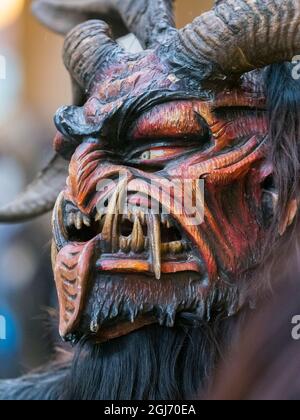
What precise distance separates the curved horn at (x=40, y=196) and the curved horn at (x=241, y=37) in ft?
2.13

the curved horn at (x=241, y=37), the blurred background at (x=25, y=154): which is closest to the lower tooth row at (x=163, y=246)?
the curved horn at (x=241, y=37)

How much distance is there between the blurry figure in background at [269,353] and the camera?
3.73ft

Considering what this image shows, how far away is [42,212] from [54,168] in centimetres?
12

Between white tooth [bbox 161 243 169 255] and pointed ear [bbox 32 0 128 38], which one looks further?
pointed ear [bbox 32 0 128 38]

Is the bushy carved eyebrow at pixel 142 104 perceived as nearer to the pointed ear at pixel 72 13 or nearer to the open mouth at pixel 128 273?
the open mouth at pixel 128 273

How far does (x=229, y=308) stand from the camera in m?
1.11

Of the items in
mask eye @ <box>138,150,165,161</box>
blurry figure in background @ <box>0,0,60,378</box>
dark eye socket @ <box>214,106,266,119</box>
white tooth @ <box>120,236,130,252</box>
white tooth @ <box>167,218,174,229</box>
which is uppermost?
dark eye socket @ <box>214,106,266,119</box>

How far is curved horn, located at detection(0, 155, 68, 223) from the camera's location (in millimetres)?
1675

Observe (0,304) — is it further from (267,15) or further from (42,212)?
(267,15)

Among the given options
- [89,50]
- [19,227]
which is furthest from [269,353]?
[19,227]

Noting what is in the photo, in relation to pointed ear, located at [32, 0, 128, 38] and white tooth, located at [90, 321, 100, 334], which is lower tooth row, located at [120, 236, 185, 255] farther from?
pointed ear, located at [32, 0, 128, 38]

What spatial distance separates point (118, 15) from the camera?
1603 millimetres

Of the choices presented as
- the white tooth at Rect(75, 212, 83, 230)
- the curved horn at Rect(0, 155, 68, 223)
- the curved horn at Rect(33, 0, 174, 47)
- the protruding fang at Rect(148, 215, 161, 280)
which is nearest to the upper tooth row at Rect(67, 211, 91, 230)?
the white tooth at Rect(75, 212, 83, 230)

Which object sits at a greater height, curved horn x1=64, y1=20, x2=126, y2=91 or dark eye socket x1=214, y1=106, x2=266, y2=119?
curved horn x1=64, y1=20, x2=126, y2=91
